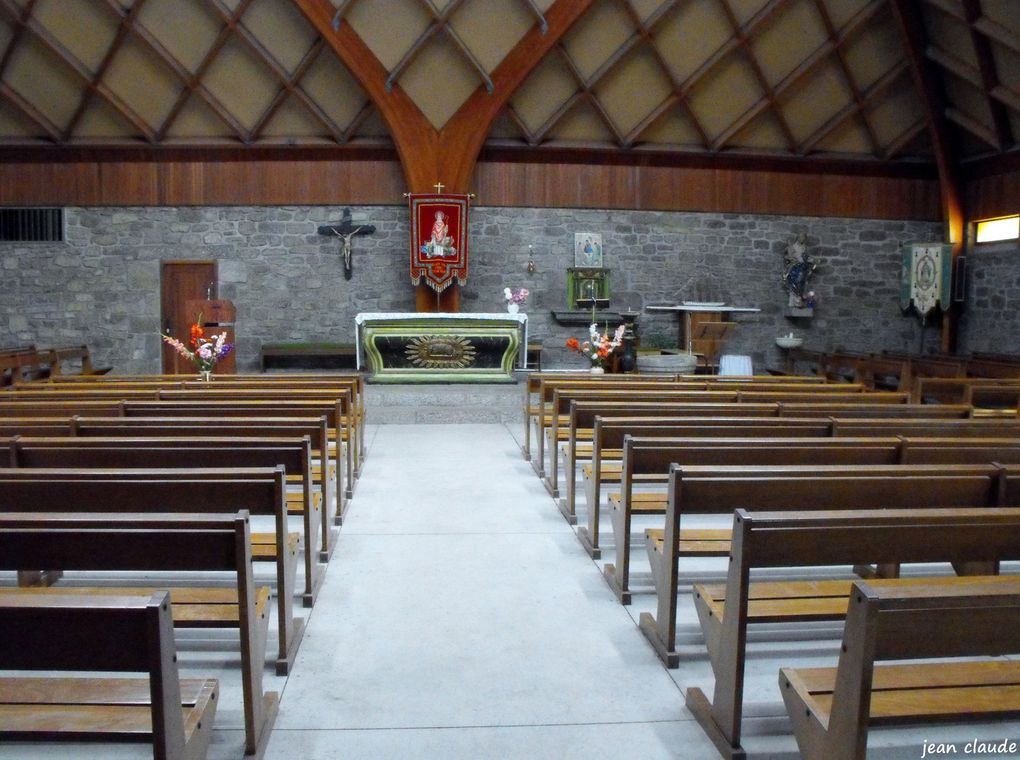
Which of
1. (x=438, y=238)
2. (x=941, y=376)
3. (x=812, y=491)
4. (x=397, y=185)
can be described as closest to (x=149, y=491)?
(x=812, y=491)

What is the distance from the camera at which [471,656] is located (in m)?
2.58

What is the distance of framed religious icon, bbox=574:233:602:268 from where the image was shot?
445 inches

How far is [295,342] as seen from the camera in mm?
10977

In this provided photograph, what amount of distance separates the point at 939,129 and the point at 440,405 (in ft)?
27.5

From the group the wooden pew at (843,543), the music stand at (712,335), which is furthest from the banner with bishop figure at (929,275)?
the wooden pew at (843,543)

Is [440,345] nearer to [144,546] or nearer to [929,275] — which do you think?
[144,546]

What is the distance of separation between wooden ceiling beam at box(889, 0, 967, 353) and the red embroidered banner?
235 inches

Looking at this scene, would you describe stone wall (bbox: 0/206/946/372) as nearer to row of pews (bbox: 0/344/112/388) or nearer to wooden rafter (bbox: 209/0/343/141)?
wooden rafter (bbox: 209/0/343/141)

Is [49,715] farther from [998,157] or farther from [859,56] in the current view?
[998,157]

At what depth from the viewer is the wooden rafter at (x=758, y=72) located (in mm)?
10078

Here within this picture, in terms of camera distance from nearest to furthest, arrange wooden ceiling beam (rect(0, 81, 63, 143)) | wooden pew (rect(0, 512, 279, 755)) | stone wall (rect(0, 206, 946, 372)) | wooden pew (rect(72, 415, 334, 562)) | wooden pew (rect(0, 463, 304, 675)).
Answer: wooden pew (rect(0, 512, 279, 755)) < wooden pew (rect(0, 463, 304, 675)) < wooden pew (rect(72, 415, 334, 562)) < wooden ceiling beam (rect(0, 81, 63, 143)) < stone wall (rect(0, 206, 946, 372))

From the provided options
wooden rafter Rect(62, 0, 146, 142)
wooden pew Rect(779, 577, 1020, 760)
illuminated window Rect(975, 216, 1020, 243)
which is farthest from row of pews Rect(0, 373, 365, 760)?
illuminated window Rect(975, 216, 1020, 243)

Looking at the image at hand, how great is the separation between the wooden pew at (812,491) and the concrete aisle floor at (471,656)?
33 cm

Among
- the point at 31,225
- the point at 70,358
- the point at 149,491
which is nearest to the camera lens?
the point at 149,491
